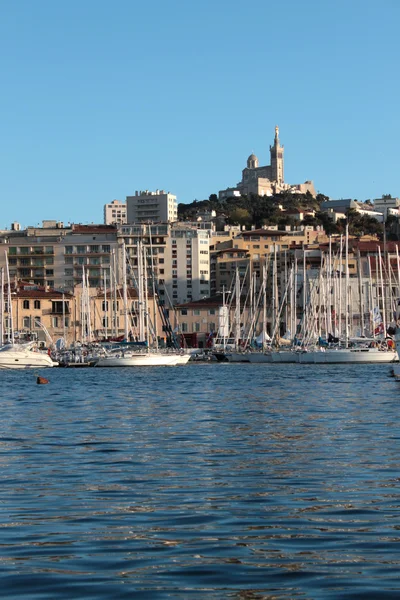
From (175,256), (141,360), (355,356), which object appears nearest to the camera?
(141,360)

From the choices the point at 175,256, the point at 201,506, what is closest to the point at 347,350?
the point at 175,256

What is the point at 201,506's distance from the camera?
16578 millimetres

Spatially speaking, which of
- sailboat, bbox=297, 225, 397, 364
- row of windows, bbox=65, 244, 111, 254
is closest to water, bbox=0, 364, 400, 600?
sailboat, bbox=297, 225, 397, 364

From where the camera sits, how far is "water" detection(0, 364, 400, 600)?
471 inches

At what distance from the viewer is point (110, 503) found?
17.1 metres

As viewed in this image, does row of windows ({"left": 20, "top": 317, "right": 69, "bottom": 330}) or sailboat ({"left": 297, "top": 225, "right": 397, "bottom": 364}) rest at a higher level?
row of windows ({"left": 20, "top": 317, "right": 69, "bottom": 330})

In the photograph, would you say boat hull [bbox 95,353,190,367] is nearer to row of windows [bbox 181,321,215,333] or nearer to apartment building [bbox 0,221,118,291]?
row of windows [bbox 181,321,215,333]

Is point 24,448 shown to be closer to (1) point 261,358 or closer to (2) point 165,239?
(1) point 261,358

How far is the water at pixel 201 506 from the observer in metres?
12.0

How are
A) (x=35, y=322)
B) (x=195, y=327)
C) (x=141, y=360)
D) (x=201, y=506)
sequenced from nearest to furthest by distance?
(x=201, y=506) → (x=141, y=360) → (x=35, y=322) → (x=195, y=327)

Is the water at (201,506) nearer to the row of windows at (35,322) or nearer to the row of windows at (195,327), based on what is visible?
the row of windows at (35,322)

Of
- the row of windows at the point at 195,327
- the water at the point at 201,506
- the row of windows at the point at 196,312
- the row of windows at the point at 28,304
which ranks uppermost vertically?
the row of windows at the point at 28,304

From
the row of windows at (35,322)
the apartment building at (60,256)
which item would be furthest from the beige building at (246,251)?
the row of windows at (35,322)

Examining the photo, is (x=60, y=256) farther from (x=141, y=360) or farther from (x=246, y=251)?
(x=141, y=360)
